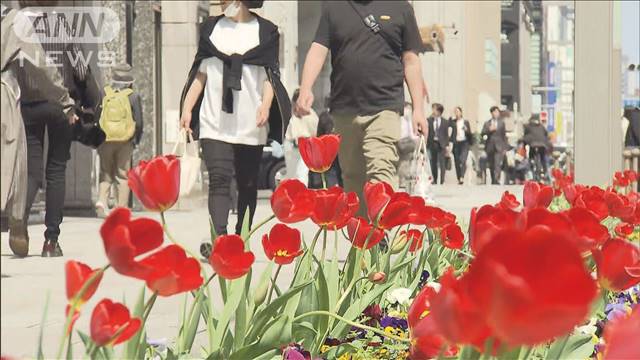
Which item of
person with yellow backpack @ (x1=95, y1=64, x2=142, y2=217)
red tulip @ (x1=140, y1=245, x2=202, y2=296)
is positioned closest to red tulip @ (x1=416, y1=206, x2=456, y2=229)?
red tulip @ (x1=140, y1=245, x2=202, y2=296)

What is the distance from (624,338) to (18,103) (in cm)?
678

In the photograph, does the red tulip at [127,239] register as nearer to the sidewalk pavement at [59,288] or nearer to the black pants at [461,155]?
the sidewalk pavement at [59,288]

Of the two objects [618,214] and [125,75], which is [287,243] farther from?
[125,75]

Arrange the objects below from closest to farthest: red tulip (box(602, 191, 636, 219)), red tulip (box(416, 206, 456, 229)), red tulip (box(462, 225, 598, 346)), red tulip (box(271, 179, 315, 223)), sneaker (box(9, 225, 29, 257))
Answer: red tulip (box(462, 225, 598, 346)) < red tulip (box(271, 179, 315, 223)) < red tulip (box(416, 206, 456, 229)) < red tulip (box(602, 191, 636, 219)) < sneaker (box(9, 225, 29, 257))

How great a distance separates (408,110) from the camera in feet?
Result: 73.7

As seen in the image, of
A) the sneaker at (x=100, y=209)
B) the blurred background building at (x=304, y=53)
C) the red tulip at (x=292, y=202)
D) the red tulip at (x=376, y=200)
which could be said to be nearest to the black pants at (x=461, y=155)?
the blurred background building at (x=304, y=53)

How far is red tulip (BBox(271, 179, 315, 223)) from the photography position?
2.79 metres

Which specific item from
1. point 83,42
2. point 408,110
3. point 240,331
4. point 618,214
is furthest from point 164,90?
point 240,331

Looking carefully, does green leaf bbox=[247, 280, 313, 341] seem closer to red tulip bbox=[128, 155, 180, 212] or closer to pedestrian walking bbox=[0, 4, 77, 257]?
red tulip bbox=[128, 155, 180, 212]

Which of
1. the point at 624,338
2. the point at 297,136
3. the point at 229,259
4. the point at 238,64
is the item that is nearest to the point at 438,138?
the point at 297,136

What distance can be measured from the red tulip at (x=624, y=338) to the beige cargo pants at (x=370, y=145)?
5.68 metres

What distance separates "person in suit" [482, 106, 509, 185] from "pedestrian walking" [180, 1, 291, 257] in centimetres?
2397

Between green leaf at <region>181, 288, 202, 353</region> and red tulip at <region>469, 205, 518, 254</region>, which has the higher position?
red tulip at <region>469, 205, 518, 254</region>

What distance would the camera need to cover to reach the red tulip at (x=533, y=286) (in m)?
1.08
